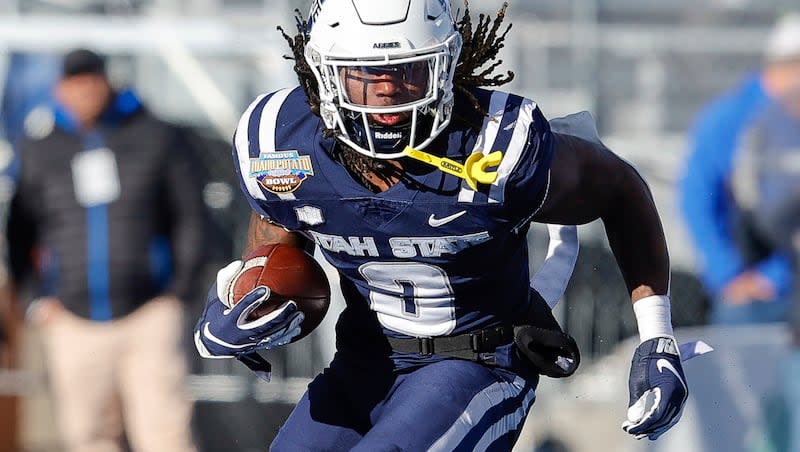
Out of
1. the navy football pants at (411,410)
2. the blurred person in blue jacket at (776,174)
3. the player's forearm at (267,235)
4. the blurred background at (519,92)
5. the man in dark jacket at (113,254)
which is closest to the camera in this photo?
the navy football pants at (411,410)

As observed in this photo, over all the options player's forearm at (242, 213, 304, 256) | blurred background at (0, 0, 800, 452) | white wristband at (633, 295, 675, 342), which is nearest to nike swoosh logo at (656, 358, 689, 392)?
white wristband at (633, 295, 675, 342)

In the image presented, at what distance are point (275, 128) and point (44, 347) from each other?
416 centimetres

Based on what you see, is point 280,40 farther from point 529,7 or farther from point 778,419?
point 778,419

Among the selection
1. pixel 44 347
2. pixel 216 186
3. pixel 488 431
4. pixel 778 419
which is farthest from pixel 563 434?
pixel 488 431

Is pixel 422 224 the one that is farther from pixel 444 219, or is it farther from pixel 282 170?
pixel 282 170

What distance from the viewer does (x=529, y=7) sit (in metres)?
7.42

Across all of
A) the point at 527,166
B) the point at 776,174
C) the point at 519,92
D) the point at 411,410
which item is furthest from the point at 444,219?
the point at 519,92

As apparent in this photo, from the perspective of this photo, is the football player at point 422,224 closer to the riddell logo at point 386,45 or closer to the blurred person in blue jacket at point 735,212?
the riddell logo at point 386,45

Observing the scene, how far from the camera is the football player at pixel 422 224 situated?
11.0 feet

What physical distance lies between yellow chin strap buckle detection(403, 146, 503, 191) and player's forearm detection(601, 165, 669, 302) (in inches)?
17.8

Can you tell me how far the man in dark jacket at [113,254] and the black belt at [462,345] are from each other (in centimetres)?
289

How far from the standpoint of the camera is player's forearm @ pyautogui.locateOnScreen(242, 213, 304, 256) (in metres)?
3.66

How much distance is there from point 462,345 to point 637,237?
1.84ft

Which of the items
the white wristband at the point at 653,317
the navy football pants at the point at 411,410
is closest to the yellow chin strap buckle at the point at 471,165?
the navy football pants at the point at 411,410
